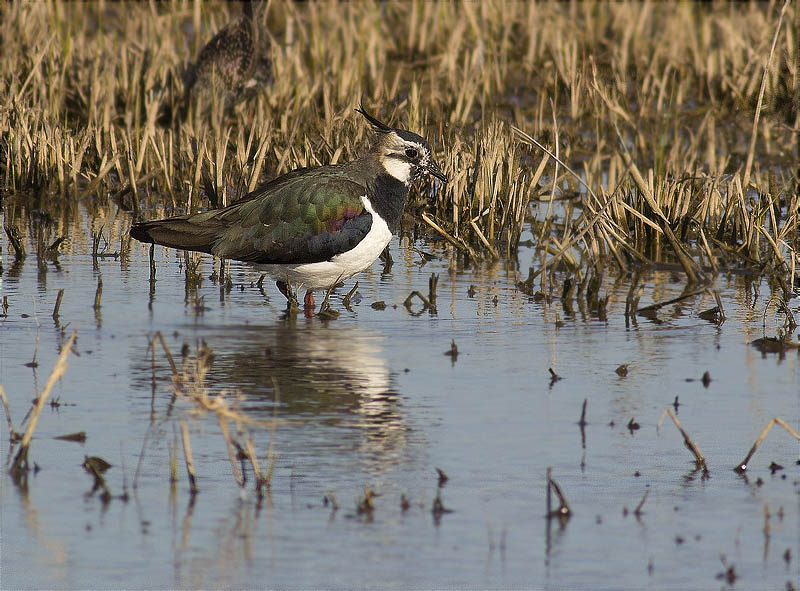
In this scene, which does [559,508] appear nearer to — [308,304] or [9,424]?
[9,424]

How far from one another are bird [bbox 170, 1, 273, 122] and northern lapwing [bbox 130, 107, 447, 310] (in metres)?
4.35

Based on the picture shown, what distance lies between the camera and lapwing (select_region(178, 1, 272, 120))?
1162cm

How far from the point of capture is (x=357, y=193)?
285 inches

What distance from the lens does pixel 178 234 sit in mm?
7246

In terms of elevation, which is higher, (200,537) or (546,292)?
(546,292)

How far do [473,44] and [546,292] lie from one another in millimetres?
6545

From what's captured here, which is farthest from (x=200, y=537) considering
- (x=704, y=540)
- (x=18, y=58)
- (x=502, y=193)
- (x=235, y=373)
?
(x=18, y=58)

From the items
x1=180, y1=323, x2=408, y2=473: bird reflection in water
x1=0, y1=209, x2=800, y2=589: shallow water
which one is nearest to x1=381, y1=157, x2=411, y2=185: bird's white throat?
x1=0, y1=209, x2=800, y2=589: shallow water

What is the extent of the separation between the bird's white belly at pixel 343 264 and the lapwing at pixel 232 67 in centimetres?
452

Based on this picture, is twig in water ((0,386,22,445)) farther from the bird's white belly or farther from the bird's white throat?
the bird's white throat

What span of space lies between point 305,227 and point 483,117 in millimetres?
4397

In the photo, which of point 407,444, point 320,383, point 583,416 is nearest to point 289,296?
point 320,383

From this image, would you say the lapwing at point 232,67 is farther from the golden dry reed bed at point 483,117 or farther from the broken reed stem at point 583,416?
the broken reed stem at point 583,416

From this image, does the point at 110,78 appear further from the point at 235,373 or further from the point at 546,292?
the point at 235,373
